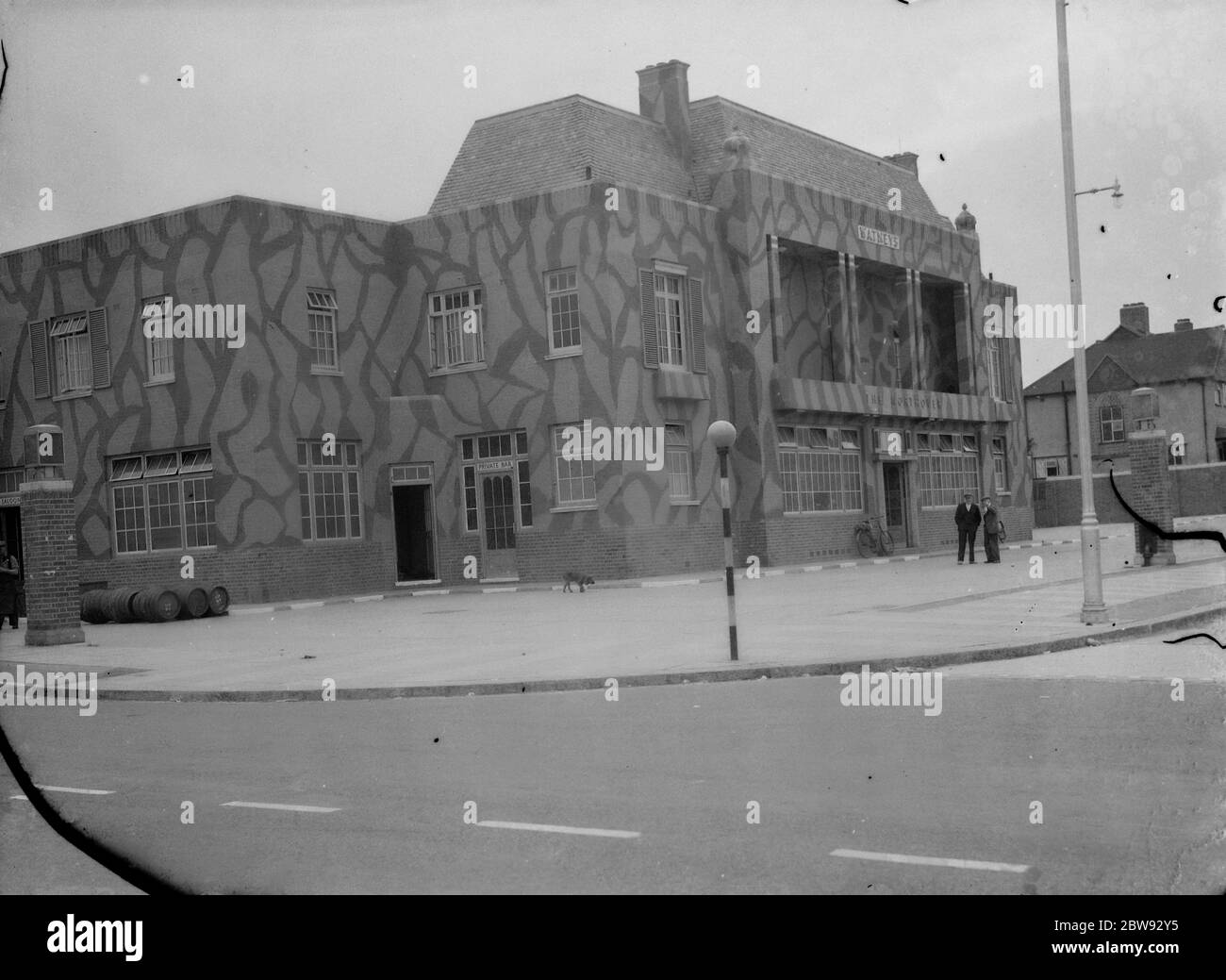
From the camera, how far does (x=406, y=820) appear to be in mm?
7086

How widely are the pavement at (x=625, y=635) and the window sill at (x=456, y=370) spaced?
7.11 metres

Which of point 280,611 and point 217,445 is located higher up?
point 217,445

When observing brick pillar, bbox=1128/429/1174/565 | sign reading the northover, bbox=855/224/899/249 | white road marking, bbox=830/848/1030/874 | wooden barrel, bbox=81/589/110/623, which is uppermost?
sign reading the northover, bbox=855/224/899/249

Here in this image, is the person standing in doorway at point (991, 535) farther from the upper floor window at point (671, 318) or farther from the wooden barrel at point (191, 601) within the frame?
the wooden barrel at point (191, 601)

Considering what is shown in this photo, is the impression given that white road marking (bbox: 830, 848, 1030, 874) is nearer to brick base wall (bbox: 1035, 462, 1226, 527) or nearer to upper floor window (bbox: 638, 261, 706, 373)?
upper floor window (bbox: 638, 261, 706, 373)

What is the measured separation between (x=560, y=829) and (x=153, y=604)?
68.4ft

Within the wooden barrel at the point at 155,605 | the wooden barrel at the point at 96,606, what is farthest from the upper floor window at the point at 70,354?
the wooden barrel at the point at 155,605

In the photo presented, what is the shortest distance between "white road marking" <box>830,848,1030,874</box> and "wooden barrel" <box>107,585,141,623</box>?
22.6 metres

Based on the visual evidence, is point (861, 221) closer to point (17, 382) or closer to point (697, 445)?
point (697, 445)

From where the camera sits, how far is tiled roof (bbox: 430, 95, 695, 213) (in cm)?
3475

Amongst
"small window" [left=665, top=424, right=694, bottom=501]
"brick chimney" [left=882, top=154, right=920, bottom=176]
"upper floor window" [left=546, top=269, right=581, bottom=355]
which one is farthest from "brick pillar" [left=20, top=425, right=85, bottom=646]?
"brick chimney" [left=882, top=154, right=920, bottom=176]

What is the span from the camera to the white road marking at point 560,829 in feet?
21.5
